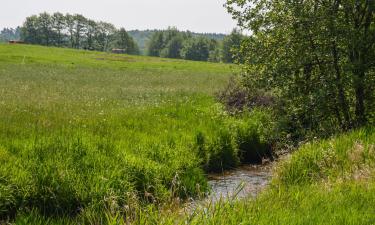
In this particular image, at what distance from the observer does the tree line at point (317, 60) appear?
13.0m

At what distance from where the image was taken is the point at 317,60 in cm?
1371

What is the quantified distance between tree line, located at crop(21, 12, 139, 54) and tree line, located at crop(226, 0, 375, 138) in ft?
561

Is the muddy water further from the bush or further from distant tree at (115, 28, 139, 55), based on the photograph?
distant tree at (115, 28, 139, 55)

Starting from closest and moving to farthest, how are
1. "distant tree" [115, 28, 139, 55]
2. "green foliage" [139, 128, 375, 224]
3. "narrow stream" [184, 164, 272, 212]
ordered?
"green foliage" [139, 128, 375, 224] → "narrow stream" [184, 164, 272, 212] → "distant tree" [115, 28, 139, 55]

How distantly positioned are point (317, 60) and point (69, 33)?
189m

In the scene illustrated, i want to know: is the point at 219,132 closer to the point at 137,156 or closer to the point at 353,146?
the point at 137,156

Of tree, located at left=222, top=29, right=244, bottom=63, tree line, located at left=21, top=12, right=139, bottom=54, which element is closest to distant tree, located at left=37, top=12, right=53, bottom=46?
tree line, located at left=21, top=12, right=139, bottom=54

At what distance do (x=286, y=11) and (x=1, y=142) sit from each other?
30.5ft

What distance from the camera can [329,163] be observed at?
10047mm

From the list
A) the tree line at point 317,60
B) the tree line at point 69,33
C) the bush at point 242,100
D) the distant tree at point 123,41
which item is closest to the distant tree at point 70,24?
the tree line at point 69,33

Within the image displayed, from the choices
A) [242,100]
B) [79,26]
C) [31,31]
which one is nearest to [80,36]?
[79,26]

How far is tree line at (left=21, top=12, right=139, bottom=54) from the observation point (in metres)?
176

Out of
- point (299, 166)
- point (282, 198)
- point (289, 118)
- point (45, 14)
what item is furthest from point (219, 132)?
point (45, 14)

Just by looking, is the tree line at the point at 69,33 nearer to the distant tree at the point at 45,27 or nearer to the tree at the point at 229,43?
the distant tree at the point at 45,27
